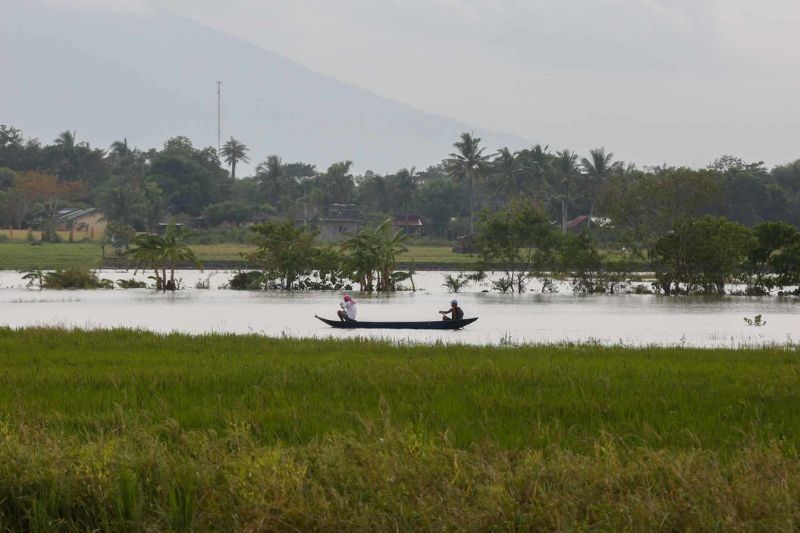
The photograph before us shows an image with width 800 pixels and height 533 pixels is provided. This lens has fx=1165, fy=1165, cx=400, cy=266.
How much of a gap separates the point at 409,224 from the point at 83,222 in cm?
3417

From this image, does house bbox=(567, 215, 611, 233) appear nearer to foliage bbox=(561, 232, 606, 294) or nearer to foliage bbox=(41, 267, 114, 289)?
foliage bbox=(561, 232, 606, 294)

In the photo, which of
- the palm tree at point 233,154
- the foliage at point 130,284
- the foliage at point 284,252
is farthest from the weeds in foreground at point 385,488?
the palm tree at point 233,154

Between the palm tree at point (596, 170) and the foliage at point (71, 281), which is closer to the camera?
the foliage at point (71, 281)

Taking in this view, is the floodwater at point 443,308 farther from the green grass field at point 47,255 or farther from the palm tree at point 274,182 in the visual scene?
the palm tree at point 274,182

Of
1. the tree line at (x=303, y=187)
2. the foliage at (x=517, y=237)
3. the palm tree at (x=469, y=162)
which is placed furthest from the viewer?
the palm tree at (x=469, y=162)

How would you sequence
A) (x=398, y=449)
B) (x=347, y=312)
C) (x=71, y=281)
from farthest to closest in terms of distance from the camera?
(x=71, y=281) < (x=347, y=312) < (x=398, y=449)

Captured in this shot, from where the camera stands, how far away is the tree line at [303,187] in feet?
362

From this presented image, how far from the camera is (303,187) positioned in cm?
14288

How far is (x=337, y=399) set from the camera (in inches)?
562

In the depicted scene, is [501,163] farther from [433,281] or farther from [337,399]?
[337,399]

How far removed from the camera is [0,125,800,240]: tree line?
110 m

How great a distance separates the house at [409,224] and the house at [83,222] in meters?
30.8

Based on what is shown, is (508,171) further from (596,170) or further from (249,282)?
(249,282)

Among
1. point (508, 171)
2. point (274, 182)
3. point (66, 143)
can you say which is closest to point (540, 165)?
point (508, 171)
